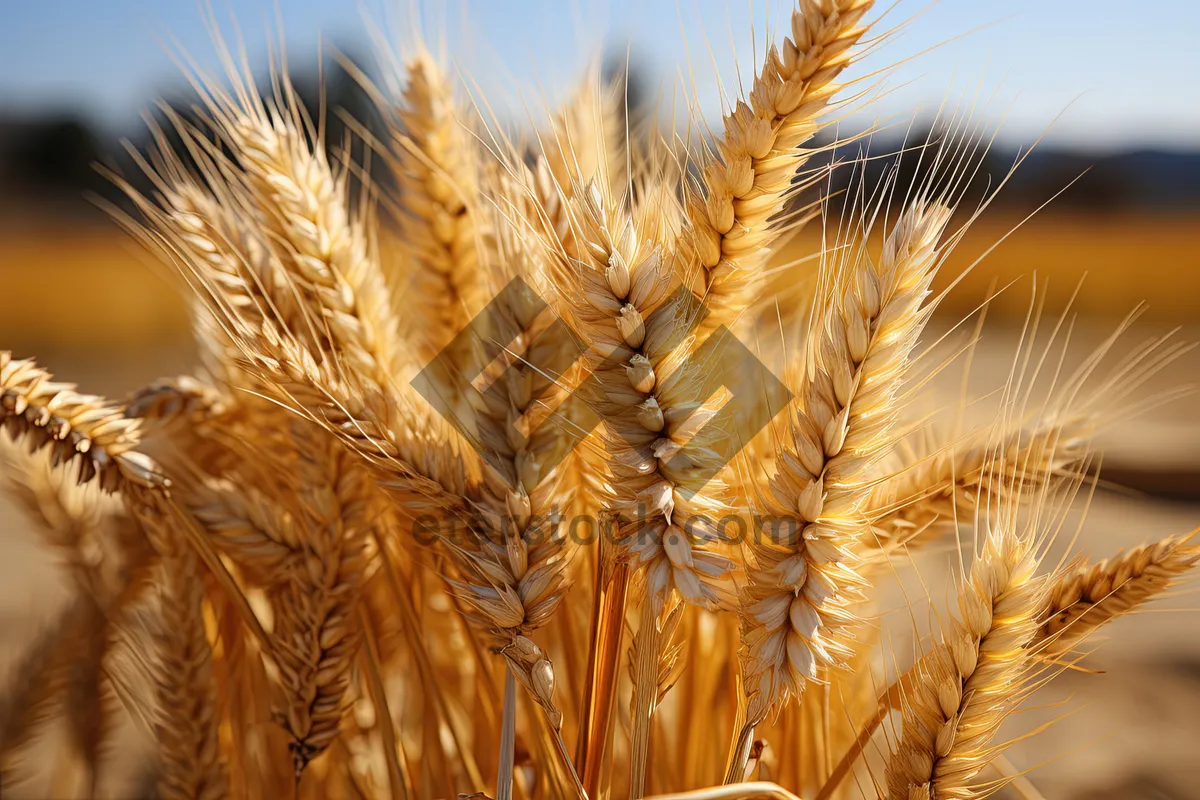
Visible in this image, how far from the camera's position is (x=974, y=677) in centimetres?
39

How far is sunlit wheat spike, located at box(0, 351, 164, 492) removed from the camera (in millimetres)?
451

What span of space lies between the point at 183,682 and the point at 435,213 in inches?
16.8

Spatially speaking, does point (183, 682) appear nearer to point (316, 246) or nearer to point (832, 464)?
point (316, 246)

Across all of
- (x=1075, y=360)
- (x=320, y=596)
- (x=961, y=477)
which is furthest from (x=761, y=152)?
(x=1075, y=360)

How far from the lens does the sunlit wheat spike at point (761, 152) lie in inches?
13.4

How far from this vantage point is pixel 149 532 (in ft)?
1.72

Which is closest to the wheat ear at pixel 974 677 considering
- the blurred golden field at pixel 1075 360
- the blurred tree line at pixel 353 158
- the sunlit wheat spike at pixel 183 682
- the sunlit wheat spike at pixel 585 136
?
the blurred golden field at pixel 1075 360

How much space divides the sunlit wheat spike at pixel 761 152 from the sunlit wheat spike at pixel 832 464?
0.06m

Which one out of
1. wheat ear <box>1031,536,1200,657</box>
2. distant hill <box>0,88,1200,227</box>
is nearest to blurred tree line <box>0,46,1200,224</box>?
distant hill <box>0,88,1200,227</box>

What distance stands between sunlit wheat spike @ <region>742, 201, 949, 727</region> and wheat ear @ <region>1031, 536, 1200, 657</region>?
0.60 ft

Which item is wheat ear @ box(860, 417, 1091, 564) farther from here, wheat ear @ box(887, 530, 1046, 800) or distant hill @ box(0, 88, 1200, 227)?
distant hill @ box(0, 88, 1200, 227)

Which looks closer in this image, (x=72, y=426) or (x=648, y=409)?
(x=648, y=409)

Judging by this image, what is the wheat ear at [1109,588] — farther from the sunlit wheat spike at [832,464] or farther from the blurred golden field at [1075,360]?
the sunlit wheat spike at [832,464]

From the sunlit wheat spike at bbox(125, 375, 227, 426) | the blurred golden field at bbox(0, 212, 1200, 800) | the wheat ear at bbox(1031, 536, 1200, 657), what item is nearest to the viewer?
the wheat ear at bbox(1031, 536, 1200, 657)
